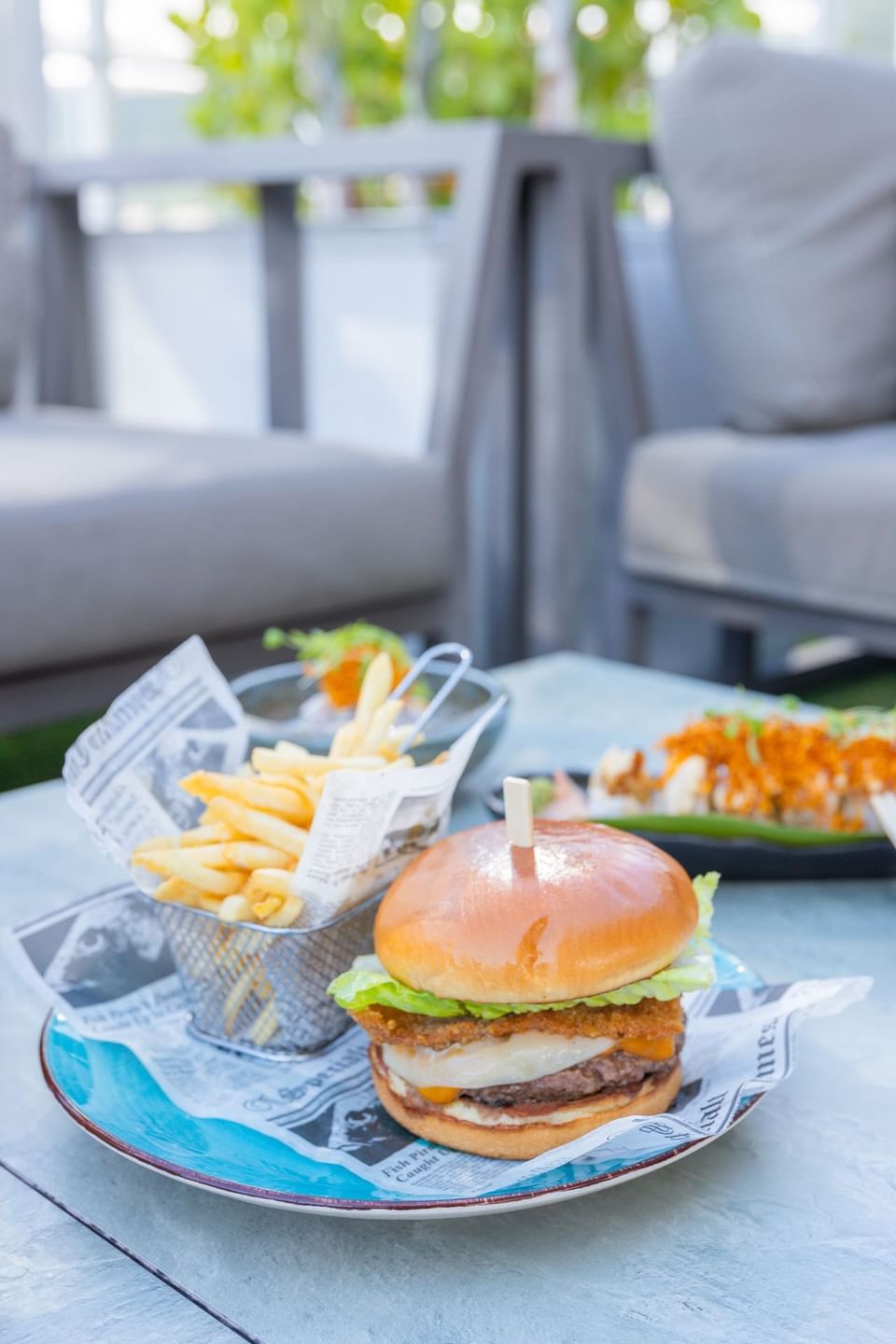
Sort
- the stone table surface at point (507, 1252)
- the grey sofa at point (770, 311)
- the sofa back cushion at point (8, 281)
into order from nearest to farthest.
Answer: the stone table surface at point (507, 1252)
the grey sofa at point (770, 311)
the sofa back cushion at point (8, 281)

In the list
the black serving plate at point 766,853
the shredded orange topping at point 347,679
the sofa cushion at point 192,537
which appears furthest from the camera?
the sofa cushion at point 192,537

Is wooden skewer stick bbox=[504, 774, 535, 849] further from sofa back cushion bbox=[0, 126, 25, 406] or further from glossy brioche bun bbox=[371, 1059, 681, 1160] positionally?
sofa back cushion bbox=[0, 126, 25, 406]

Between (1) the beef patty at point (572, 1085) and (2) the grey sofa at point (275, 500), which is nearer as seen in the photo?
(1) the beef patty at point (572, 1085)

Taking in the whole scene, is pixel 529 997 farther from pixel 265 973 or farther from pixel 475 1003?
pixel 265 973

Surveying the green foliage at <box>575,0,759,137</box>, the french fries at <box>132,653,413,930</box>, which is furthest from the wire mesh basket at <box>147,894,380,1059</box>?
the green foliage at <box>575,0,759,137</box>

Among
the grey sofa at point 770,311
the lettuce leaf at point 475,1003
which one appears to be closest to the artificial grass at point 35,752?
the grey sofa at point 770,311

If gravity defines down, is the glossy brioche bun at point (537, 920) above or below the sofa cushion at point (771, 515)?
above

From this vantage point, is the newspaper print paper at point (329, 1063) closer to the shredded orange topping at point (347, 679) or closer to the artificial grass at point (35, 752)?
the shredded orange topping at point (347, 679)
